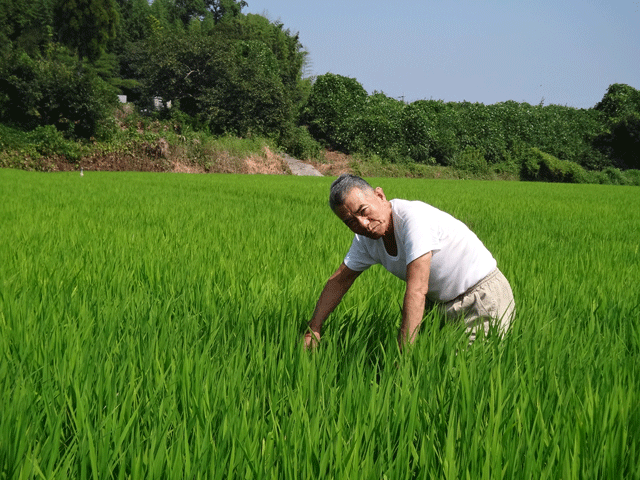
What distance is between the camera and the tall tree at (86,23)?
30078 mm

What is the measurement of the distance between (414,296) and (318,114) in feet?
73.2

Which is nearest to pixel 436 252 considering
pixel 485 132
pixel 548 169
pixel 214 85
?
pixel 214 85

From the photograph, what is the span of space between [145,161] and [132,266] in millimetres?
16605

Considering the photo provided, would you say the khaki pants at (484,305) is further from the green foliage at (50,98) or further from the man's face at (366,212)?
the green foliage at (50,98)

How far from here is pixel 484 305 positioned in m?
1.93

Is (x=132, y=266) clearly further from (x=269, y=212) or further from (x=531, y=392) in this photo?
(x=269, y=212)

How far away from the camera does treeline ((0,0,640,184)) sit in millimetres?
17781

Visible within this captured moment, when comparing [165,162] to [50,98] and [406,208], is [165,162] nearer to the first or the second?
[50,98]

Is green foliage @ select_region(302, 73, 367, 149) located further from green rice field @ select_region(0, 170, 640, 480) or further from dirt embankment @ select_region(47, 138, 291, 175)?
green rice field @ select_region(0, 170, 640, 480)

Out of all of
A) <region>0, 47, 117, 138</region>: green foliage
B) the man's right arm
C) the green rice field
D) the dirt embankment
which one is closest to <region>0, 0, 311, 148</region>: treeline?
<region>0, 47, 117, 138</region>: green foliage

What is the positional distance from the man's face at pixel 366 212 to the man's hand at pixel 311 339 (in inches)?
14.8

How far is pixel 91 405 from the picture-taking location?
4.14 feet

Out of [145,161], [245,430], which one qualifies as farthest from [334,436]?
[145,161]

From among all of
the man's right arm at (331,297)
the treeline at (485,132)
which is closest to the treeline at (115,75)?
the treeline at (485,132)
